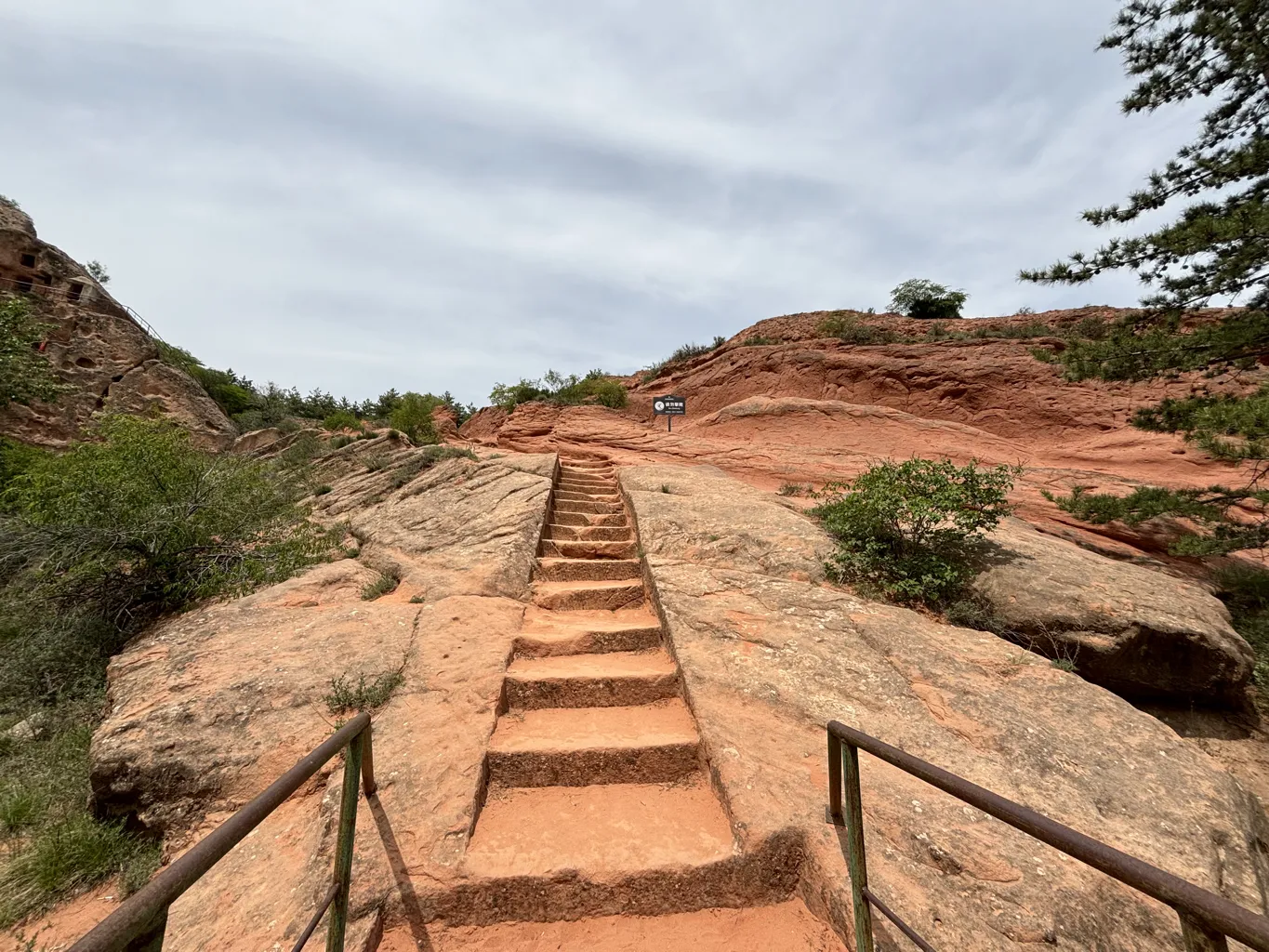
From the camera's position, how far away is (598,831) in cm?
290

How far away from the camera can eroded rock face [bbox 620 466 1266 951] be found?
→ 94.3 inches

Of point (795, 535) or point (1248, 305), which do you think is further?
point (1248, 305)

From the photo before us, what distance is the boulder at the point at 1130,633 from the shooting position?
5.00 meters

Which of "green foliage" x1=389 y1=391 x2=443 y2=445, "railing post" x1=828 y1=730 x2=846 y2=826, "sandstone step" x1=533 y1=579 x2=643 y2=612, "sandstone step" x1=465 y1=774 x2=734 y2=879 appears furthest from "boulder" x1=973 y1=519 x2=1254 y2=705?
"green foliage" x1=389 y1=391 x2=443 y2=445

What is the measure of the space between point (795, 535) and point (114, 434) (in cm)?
1003

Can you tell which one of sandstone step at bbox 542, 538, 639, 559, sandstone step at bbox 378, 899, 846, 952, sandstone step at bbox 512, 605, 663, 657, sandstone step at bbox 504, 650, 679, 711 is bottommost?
sandstone step at bbox 378, 899, 846, 952

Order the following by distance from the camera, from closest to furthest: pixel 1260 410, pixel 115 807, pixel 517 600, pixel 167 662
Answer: pixel 115 807
pixel 167 662
pixel 517 600
pixel 1260 410

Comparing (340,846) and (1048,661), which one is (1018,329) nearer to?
(1048,661)

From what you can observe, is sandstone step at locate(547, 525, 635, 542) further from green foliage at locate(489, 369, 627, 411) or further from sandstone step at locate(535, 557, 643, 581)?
green foliage at locate(489, 369, 627, 411)

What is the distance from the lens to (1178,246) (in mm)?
7105

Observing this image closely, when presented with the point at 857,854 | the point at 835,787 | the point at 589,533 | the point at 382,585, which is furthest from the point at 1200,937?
the point at 589,533

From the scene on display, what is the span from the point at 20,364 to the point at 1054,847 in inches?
771

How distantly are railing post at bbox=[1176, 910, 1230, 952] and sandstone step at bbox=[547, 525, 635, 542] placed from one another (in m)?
6.38

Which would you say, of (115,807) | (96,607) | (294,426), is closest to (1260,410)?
(115,807)
